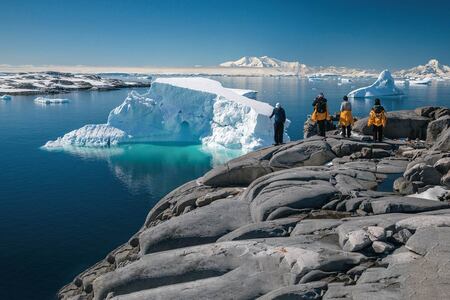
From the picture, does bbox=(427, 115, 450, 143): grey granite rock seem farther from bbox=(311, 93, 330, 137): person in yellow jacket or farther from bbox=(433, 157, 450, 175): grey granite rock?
bbox=(433, 157, 450, 175): grey granite rock

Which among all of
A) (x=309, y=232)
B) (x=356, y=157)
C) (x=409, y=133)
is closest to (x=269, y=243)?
(x=309, y=232)

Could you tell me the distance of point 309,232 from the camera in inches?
334

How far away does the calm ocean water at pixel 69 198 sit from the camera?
53.2 feet

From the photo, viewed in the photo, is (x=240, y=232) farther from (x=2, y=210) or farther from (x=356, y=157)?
(x=2, y=210)

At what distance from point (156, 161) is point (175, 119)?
7.04m

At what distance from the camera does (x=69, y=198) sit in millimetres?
23891

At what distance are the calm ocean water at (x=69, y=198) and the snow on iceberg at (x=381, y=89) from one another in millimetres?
43031

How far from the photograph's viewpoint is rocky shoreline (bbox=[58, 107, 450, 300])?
6629mm

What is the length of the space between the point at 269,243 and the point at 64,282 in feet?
32.8

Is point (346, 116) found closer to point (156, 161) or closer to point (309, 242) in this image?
point (309, 242)

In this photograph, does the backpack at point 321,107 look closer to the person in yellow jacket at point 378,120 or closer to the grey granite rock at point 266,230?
the person in yellow jacket at point 378,120

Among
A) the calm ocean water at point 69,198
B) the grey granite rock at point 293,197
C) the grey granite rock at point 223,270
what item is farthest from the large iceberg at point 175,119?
the grey granite rock at point 223,270

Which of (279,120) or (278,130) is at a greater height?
(279,120)

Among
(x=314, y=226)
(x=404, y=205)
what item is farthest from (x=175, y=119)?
(x=404, y=205)
